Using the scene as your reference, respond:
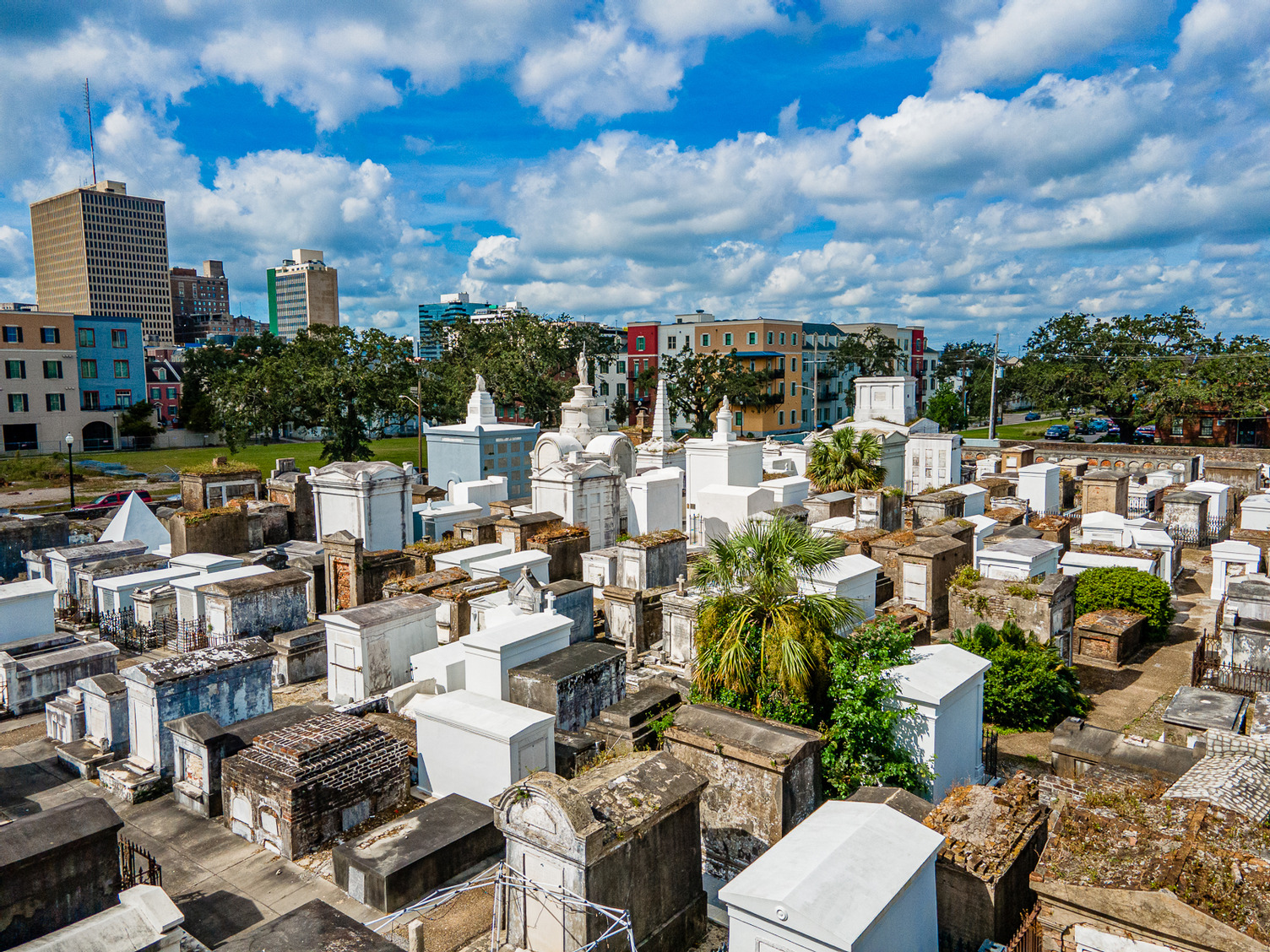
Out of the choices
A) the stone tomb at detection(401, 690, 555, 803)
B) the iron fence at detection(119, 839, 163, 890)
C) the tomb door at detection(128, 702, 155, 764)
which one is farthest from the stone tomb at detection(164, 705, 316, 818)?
the stone tomb at detection(401, 690, 555, 803)

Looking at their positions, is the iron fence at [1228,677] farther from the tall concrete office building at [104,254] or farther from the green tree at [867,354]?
the tall concrete office building at [104,254]

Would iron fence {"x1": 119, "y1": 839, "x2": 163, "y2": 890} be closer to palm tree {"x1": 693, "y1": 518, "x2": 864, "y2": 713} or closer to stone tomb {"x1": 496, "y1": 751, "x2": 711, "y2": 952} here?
stone tomb {"x1": 496, "y1": 751, "x2": 711, "y2": 952}

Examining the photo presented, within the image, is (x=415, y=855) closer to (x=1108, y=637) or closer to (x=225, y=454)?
(x=1108, y=637)

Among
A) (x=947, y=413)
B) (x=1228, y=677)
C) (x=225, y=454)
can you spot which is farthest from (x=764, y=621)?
(x=947, y=413)

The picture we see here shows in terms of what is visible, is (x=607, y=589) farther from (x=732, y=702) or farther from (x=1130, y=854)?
(x=1130, y=854)

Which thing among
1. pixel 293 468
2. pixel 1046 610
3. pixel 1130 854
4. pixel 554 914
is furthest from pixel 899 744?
pixel 293 468
